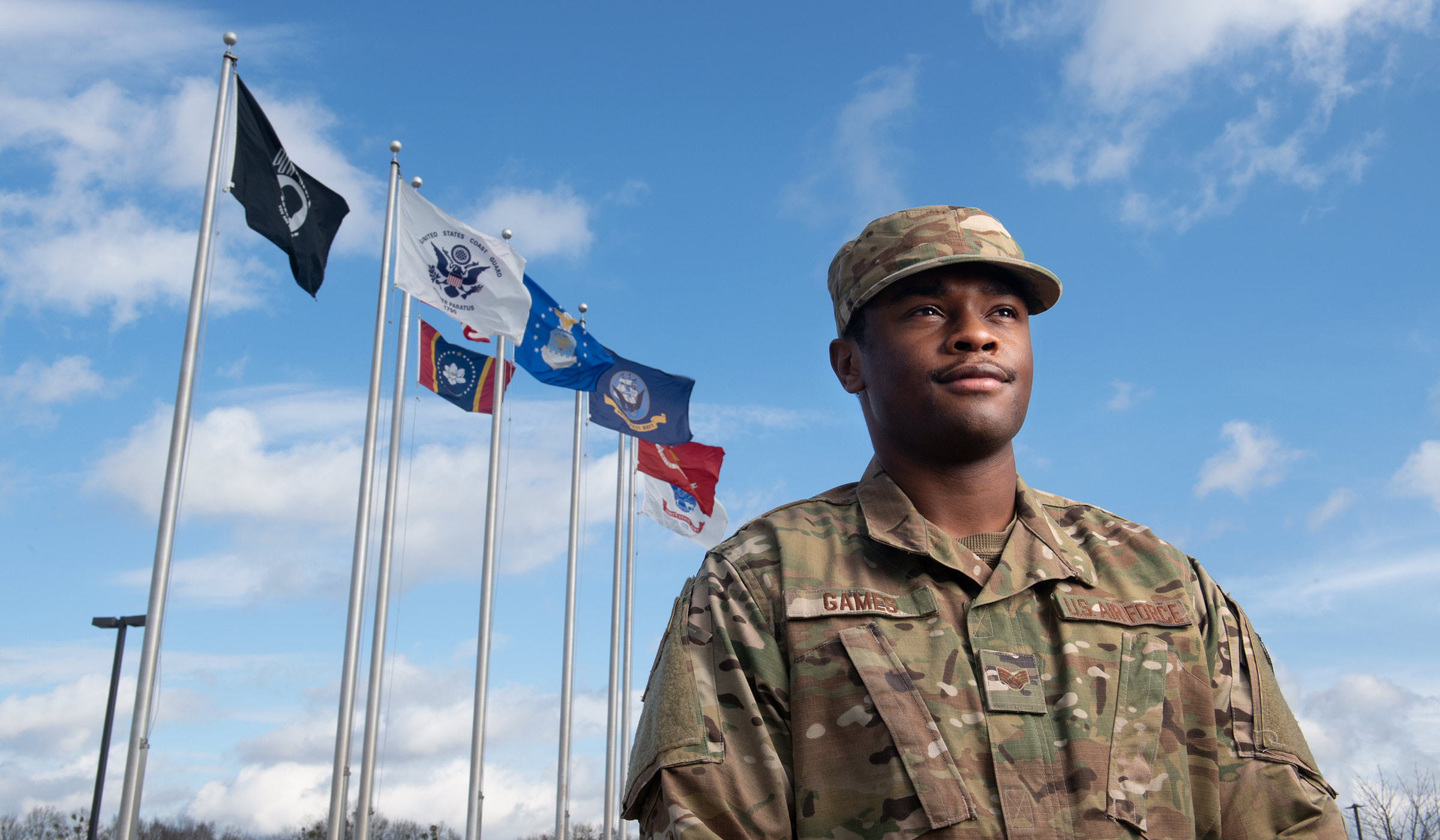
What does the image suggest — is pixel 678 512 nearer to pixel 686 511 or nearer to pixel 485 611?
pixel 686 511

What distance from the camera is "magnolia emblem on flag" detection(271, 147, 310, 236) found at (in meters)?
10.9

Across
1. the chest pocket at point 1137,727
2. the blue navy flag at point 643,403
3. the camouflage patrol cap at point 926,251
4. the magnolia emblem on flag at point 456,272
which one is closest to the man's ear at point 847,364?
the camouflage patrol cap at point 926,251

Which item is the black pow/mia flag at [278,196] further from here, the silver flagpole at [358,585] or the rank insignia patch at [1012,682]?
the rank insignia patch at [1012,682]

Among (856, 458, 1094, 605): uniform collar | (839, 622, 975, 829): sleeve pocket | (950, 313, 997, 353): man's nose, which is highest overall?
(950, 313, 997, 353): man's nose

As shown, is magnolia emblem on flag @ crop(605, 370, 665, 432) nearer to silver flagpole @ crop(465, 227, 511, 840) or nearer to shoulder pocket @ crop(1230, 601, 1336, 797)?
silver flagpole @ crop(465, 227, 511, 840)

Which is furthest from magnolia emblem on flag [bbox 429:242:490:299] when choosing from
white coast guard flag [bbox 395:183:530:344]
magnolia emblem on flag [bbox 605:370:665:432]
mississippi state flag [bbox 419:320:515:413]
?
magnolia emblem on flag [bbox 605:370:665:432]

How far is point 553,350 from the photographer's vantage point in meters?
15.3

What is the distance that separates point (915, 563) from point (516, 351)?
524 inches

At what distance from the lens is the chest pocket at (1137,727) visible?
2.22m

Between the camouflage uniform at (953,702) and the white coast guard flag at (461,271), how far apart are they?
10816mm

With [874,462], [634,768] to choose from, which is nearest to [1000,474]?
[874,462]

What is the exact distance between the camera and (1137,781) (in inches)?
88.5

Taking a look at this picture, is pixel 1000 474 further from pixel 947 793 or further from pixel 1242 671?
pixel 947 793

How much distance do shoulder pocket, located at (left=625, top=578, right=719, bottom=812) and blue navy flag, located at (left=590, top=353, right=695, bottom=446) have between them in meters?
14.0
